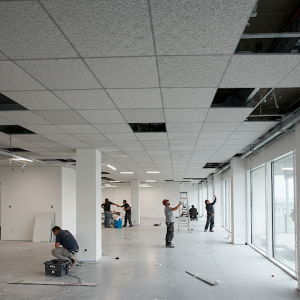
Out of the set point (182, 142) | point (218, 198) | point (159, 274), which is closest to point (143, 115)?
point (182, 142)

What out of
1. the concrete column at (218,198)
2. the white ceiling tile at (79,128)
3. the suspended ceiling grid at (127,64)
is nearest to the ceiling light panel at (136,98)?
the suspended ceiling grid at (127,64)

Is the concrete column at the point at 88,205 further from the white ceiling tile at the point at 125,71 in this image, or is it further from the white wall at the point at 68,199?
the white wall at the point at 68,199

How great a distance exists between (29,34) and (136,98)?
1720 mm

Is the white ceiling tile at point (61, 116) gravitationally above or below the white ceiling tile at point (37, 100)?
below

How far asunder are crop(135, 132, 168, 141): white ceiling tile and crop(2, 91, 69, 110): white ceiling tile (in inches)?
Answer: 78.4

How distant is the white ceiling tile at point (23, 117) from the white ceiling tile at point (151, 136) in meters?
1.79

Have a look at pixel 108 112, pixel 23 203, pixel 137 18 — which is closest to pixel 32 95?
pixel 108 112

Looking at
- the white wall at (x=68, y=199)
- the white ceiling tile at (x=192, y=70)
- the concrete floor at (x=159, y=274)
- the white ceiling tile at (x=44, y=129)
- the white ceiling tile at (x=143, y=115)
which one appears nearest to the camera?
the white ceiling tile at (x=192, y=70)

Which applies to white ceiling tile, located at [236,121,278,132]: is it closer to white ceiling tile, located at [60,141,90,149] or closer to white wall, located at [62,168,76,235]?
white ceiling tile, located at [60,141,90,149]

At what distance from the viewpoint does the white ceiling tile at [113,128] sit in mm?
5258

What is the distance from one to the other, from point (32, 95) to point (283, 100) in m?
3.63

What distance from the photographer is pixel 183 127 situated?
540 centimetres

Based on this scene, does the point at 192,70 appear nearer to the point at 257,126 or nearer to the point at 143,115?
the point at 143,115

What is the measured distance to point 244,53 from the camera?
2703mm
